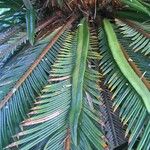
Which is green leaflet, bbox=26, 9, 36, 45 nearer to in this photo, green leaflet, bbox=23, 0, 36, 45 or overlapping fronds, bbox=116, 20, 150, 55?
green leaflet, bbox=23, 0, 36, 45

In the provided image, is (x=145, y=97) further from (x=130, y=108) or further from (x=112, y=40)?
(x=112, y=40)

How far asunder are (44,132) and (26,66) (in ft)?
1.11

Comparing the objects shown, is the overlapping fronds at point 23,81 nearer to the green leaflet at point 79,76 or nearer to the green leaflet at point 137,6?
the green leaflet at point 79,76

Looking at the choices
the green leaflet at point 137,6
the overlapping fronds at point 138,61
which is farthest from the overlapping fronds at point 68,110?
the green leaflet at point 137,6

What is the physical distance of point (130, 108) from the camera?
1257mm

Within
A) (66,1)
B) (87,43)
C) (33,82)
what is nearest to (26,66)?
(33,82)

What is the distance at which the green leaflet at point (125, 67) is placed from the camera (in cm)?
124

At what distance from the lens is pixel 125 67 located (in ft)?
4.42

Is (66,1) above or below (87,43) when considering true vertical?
above

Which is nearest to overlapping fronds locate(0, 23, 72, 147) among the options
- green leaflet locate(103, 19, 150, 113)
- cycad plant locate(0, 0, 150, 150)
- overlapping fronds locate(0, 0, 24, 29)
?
cycad plant locate(0, 0, 150, 150)

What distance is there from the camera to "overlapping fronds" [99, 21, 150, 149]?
1195mm

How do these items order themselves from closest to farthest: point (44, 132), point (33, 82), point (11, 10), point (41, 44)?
point (44, 132), point (33, 82), point (41, 44), point (11, 10)

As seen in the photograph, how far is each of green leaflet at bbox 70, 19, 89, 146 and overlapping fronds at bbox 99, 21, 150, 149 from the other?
7 centimetres

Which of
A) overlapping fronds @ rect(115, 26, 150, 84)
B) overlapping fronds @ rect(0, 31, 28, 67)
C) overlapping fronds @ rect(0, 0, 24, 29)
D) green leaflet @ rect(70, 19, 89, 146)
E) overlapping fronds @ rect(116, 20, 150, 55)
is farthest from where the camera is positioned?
overlapping fronds @ rect(0, 0, 24, 29)
